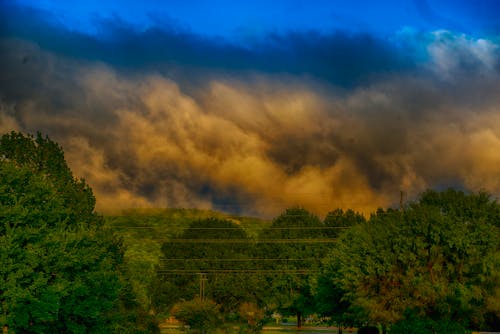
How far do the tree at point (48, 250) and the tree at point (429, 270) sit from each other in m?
21.7

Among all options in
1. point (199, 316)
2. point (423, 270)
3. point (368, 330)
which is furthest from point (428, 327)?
point (199, 316)

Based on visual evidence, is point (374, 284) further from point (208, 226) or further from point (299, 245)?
point (208, 226)

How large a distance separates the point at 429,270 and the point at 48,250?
33.0m

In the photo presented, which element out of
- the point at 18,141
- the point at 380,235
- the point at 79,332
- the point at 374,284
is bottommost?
the point at 79,332

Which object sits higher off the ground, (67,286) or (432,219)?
(432,219)

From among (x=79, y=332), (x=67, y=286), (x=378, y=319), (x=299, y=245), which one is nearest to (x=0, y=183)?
(x=67, y=286)

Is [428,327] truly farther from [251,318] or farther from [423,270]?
[251,318]

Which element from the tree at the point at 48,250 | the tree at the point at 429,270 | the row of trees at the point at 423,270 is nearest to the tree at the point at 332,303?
the row of trees at the point at 423,270

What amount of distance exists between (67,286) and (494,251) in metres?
37.1

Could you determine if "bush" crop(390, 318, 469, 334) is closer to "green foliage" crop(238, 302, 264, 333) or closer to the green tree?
"green foliage" crop(238, 302, 264, 333)

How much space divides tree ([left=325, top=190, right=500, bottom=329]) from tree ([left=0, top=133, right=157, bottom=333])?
854 inches

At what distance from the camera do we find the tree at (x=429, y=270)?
2598 inches

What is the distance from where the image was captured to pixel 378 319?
219 ft

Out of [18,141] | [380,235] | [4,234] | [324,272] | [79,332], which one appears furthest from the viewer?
[324,272]
